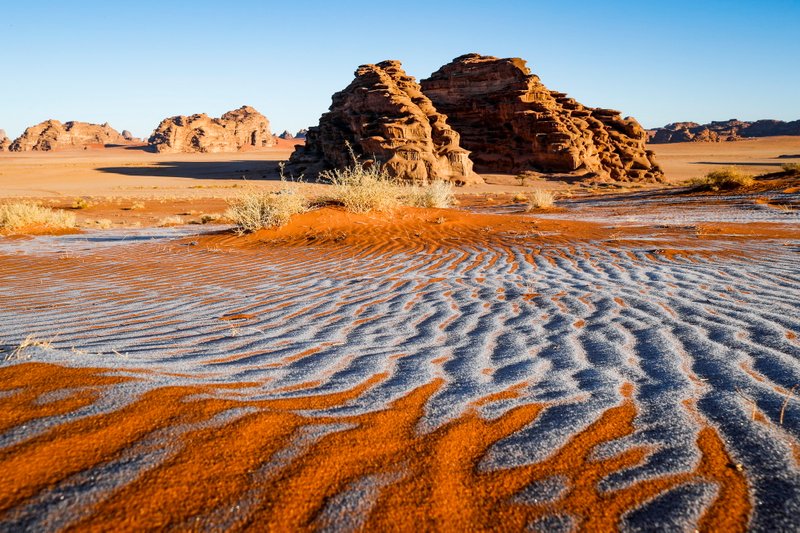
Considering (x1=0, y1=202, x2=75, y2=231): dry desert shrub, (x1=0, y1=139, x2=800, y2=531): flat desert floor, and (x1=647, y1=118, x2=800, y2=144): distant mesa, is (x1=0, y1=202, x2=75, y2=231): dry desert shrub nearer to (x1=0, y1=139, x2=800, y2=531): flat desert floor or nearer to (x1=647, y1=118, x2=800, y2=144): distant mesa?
(x1=0, y1=139, x2=800, y2=531): flat desert floor

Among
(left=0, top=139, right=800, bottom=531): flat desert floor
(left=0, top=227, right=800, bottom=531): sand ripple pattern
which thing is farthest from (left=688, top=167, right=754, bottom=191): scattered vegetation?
(left=0, top=139, right=800, bottom=531): flat desert floor

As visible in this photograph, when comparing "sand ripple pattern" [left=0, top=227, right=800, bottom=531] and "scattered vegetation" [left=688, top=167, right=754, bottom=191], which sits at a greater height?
"scattered vegetation" [left=688, top=167, right=754, bottom=191]

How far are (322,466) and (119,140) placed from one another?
438 feet

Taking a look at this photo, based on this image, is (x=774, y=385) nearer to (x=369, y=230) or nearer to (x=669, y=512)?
(x=669, y=512)

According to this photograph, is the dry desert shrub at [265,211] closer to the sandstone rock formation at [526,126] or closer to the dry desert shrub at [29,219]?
the dry desert shrub at [29,219]

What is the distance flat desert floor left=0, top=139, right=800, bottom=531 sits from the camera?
131 centimetres

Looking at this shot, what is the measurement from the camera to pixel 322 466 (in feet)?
4.84

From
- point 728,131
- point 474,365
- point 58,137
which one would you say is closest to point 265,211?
point 474,365

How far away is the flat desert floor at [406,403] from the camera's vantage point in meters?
1.31

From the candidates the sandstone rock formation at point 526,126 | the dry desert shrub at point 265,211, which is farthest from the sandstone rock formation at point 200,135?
the dry desert shrub at point 265,211

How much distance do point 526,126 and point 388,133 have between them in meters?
12.6

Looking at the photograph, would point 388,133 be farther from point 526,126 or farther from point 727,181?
point 727,181

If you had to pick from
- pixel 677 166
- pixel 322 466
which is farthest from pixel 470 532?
pixel 677 166

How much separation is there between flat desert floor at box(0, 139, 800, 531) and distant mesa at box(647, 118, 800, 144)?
100375mm
